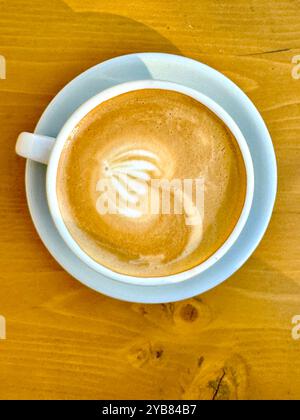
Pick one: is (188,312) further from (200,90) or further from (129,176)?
(200,90)

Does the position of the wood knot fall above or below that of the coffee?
below

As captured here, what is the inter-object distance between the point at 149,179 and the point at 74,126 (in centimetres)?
13

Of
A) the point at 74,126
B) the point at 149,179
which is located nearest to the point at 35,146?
the point at 74,126

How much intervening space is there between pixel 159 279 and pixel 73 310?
0.64 feet

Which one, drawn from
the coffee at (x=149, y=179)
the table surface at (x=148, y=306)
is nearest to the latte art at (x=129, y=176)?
the coffee at (x=149, y=179)

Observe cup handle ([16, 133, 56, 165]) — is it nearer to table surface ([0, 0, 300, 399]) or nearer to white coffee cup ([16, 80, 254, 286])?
white coffee cup ([16, 80, 254, 286])

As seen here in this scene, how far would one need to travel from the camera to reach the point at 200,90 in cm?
76

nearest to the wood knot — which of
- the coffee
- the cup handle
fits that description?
the coffee

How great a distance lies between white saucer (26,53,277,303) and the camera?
0.75m

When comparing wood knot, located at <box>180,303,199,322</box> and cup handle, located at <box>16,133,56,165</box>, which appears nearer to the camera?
cup handle, located at <box>16,133,56,165</box>

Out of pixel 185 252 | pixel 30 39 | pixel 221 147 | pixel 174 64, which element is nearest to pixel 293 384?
pixel 185 252

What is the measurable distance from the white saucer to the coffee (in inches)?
1.5

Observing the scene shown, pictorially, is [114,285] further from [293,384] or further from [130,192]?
[293,384]

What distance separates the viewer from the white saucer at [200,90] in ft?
2.47
